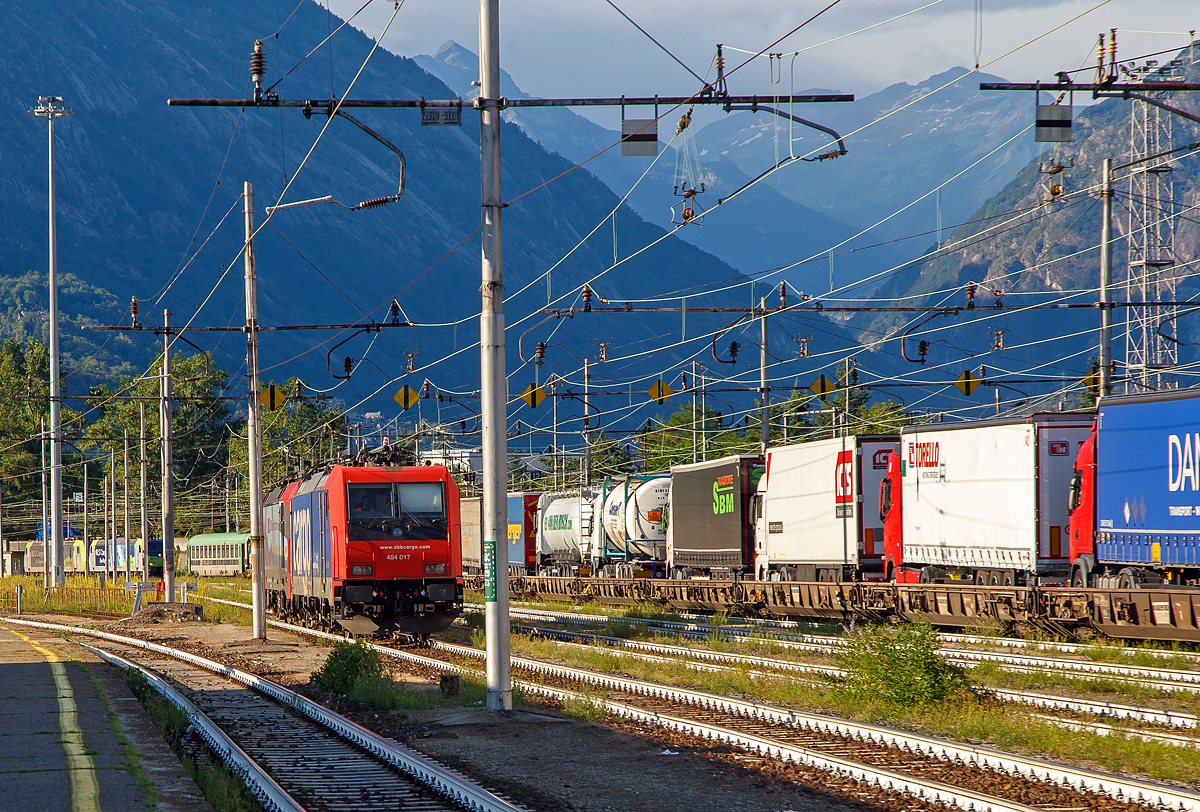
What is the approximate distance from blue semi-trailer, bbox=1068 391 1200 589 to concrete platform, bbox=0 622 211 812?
15125 millimetres

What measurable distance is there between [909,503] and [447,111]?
15.3 m

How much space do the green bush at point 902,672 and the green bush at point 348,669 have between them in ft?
23.0

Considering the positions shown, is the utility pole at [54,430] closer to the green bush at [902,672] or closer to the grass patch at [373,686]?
the grass patch at [373,686]

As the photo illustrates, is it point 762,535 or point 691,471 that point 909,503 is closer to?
point 762,535

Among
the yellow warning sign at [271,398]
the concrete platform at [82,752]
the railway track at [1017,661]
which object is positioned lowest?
the railway track at [1017,661]

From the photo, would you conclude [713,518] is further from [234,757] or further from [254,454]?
[234,757]

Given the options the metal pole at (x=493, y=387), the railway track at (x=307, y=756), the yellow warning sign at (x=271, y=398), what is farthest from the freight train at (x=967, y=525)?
the railway track at (x=307, y=756)

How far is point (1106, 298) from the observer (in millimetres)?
28734

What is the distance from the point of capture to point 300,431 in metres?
111

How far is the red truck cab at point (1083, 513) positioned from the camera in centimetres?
2111

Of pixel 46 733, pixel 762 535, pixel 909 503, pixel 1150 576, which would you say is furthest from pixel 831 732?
pixel 762 535

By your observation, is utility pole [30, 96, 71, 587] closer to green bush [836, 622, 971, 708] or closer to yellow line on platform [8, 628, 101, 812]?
yellow line on platform [8, 628, 101, 812]

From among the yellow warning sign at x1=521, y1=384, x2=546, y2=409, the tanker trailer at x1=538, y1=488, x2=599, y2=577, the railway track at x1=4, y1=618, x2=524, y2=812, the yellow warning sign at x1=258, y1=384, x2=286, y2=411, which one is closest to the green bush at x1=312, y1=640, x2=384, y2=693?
the railway track at x1=4, y1=618, x2=524, y2=812

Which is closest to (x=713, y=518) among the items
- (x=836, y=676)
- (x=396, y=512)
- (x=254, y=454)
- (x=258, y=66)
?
(x=396, y=512)
